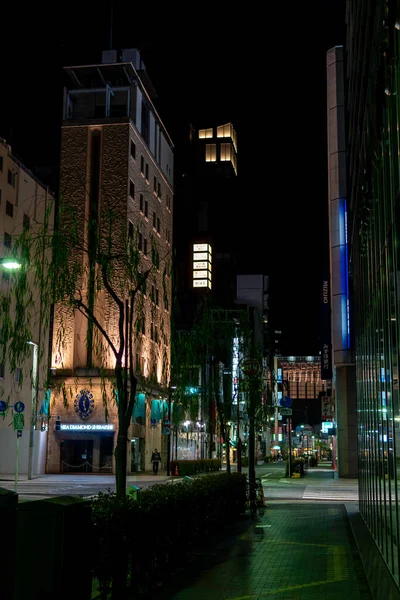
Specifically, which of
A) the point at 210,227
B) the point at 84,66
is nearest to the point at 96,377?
the point at 84,66

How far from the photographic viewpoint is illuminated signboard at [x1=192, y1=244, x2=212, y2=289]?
3302 inches

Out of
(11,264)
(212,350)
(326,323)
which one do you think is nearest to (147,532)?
(11,264)

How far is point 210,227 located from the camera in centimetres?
12150

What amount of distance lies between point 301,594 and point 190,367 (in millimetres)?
15327

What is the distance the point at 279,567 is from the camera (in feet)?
44.1

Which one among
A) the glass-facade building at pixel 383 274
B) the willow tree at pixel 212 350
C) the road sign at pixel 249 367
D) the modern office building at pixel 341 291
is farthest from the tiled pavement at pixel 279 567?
the modern office building at pixel 341 291

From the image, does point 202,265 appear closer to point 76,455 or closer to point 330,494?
point 76,455

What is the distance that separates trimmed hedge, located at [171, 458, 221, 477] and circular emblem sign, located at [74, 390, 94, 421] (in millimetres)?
7971

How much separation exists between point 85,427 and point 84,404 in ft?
5.98

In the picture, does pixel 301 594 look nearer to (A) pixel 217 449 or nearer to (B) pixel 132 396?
(B) pixel 132 396

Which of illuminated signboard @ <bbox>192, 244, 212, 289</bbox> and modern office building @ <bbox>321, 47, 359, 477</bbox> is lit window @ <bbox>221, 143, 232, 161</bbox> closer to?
illuminated signboard @ <bbox>192, 244, 212, 289</bbox>

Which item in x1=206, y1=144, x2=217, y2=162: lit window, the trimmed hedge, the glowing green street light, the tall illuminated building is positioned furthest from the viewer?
x1=206, y1=144, x2=217, y2=162: lit window

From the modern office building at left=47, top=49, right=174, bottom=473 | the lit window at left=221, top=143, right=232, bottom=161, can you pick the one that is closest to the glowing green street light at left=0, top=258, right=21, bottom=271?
the modern office building at left=47, top=49, right=174, bottom=473

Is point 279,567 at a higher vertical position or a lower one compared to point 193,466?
higher
